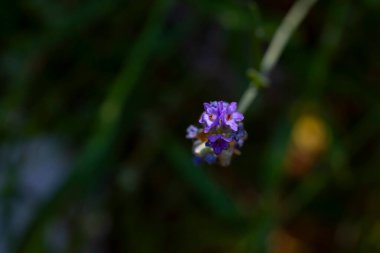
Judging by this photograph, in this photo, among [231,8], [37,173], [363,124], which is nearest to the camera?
[231,8]

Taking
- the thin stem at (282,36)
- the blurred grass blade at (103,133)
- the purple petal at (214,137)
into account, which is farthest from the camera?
the blurred grass blade at (103,133)

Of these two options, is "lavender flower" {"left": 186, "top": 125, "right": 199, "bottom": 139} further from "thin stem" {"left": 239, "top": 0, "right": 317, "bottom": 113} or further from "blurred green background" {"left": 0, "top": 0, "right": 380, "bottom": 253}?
"blurred green background" {"left": 0, "top": 0, "right": 380, "bottom": 253}

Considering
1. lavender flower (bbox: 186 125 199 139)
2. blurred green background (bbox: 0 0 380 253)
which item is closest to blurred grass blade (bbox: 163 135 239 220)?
blurred green background (bbox: 0 0 380 253)

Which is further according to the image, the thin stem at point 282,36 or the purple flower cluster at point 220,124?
the thin stem at point 282,36

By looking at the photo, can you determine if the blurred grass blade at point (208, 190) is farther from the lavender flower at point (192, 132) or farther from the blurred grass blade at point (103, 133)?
the lavender flower at point (192, 132)

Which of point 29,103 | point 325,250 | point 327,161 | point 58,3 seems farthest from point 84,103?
point 325,250

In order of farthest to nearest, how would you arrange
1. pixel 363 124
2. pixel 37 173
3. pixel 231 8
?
1. pixel 37 173
2. pixel 363 124
3. pixel 231 8

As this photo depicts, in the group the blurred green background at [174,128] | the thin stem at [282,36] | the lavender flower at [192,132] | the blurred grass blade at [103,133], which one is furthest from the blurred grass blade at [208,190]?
the lavender flower at [192,132]

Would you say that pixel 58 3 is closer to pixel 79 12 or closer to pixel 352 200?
pixel 79 12

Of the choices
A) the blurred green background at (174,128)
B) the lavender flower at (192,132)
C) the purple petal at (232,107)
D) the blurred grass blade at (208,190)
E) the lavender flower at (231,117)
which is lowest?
the lavender flower at (231,117)
